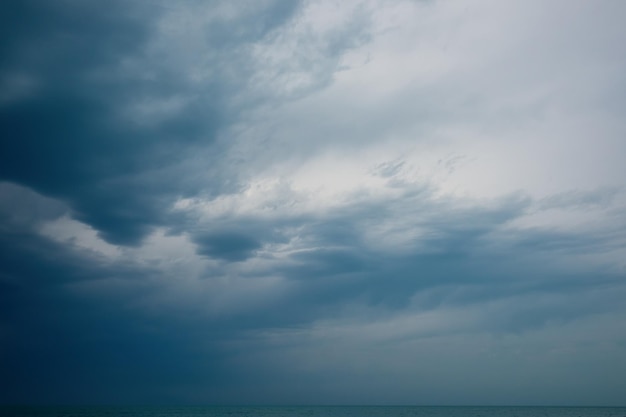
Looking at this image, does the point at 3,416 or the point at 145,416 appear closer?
the point at 3,416

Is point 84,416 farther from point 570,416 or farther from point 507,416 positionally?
point 570,416

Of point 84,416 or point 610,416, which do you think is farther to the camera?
point 610,416

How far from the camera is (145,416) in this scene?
18812 cm

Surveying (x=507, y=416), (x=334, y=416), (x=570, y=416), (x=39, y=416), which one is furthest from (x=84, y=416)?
(x=570, y=416)

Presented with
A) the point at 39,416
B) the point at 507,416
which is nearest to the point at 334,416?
the point at 507,416

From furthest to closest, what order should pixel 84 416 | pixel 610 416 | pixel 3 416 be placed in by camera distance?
pixel 610 416 → pixel 84 416 → pixel 3 416

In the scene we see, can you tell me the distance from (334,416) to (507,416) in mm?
63312

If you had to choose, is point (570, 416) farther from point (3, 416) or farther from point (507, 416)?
point (3, 416)

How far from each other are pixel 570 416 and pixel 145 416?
152 meters

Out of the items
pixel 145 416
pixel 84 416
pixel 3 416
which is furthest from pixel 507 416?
pixel 3 416

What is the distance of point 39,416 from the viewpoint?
17025cm

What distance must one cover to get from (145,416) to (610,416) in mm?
163239

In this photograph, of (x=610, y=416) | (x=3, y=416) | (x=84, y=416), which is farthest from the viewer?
(x=610, y=416)

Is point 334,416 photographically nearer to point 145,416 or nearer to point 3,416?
point 145,416
